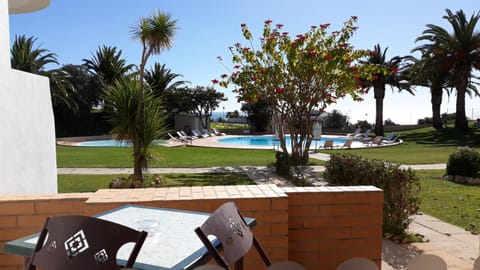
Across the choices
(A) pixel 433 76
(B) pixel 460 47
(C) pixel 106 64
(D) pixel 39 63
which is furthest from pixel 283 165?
(C) pixel 106 64

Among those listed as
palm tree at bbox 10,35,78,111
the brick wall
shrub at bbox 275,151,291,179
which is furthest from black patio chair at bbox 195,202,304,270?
palm tree at bbox 10,35,78,111

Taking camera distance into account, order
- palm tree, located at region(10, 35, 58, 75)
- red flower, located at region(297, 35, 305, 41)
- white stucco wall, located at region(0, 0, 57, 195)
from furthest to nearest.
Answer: palm tree, located at region(10, 35, 58, 75)
red flower, located at region(297, 35, 305, 41)
white stucco wall, located at region(0, 0, 57, 195)

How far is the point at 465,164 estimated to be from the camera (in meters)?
9.27

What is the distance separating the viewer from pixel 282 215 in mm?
2877

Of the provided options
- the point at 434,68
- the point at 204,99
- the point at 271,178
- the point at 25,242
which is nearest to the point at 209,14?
the point at 271,178

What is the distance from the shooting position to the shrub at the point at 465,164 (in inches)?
362

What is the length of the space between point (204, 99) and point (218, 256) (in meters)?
35.9

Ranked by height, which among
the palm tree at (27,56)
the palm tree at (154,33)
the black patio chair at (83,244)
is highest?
the palm tree at (27,56)

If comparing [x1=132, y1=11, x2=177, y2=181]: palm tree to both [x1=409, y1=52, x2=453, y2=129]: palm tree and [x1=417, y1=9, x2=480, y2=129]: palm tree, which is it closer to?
[x1=409, y1=52, x2=453, y2=129]: palm tree

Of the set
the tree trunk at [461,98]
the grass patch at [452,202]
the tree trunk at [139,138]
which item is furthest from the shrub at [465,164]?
the tree trunk at [461,98]

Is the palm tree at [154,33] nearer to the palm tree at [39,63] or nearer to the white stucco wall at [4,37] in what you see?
the white stucco wall at [4,37]

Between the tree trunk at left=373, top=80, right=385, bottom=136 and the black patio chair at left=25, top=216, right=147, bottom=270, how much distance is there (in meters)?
32.3

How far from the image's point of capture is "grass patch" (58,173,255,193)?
8469 mm

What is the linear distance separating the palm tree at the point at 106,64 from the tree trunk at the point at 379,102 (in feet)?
70.2
